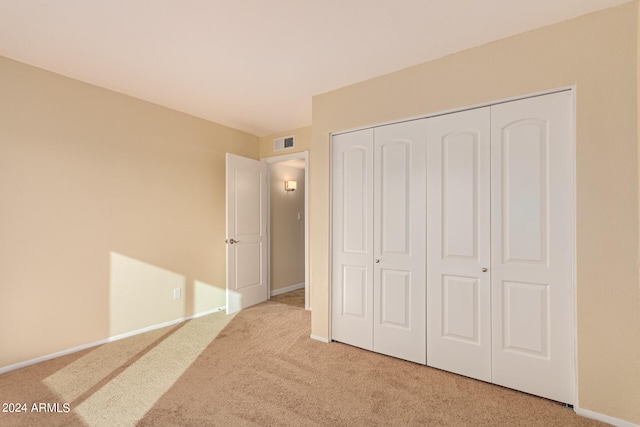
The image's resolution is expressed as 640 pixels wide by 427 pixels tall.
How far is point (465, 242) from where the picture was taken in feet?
8.18

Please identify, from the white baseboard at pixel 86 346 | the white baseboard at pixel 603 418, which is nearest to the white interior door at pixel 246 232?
the white baseboard at pixel 86 346

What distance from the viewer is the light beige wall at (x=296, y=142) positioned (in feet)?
14.6

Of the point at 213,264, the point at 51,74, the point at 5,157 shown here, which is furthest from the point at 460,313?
the point at 51,74

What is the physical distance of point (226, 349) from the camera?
9.84 ft

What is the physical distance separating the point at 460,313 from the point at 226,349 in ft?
6.84

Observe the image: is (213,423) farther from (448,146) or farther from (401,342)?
(448,146)

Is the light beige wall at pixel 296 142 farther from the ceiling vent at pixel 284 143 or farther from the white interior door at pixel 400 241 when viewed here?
the white interior door at pixel 400 241

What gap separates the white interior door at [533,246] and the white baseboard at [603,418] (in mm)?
94

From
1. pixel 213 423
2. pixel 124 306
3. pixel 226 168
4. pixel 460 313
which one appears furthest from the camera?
pixel 226 168

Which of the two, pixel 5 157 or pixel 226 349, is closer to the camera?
pixel 5 157

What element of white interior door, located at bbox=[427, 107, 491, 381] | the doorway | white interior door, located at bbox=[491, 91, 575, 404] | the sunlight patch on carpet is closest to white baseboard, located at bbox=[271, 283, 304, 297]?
the doorway

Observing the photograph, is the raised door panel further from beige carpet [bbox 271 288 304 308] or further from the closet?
beige carpet [bbox 271 288 304 308]

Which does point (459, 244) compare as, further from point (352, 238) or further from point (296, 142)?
point (296, 142)

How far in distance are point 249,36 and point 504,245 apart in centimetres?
236
